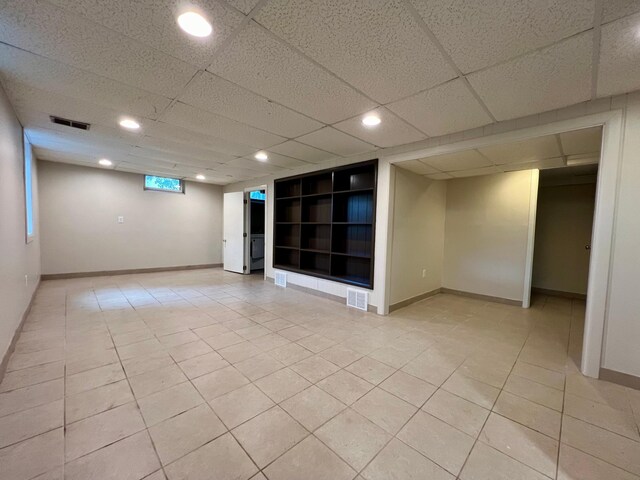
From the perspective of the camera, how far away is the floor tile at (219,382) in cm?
193

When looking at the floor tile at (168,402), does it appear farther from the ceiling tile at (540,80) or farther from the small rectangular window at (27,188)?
the small rectangular window at (27,188)

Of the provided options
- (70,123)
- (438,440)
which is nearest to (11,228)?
(70,123)

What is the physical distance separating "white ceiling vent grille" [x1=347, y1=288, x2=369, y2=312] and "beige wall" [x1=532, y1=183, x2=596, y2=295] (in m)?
3.95

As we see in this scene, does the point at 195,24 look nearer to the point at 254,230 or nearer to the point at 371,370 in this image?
the point at 371,370

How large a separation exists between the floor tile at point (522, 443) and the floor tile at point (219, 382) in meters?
1.73

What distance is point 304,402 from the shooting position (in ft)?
6.07

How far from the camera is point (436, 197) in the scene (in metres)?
4.84

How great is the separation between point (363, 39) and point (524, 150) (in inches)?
98.5

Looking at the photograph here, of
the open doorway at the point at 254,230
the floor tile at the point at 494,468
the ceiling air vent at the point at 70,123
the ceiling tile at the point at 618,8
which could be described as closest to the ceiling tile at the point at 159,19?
the ceiling tile at the point at 618,8

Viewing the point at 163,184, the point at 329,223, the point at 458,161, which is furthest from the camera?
the point at 163,184

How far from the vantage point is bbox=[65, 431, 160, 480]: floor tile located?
1270 mm

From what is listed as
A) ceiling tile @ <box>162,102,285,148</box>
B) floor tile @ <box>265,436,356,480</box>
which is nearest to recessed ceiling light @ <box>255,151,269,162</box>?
ceiling tile @ <box>162,102,285,148</box>

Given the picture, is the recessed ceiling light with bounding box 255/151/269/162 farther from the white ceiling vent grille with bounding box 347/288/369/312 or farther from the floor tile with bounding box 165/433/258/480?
the floor tile with bounding box 165/433/258/480

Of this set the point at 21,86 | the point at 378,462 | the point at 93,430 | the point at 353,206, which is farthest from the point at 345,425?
the point at 21,86
